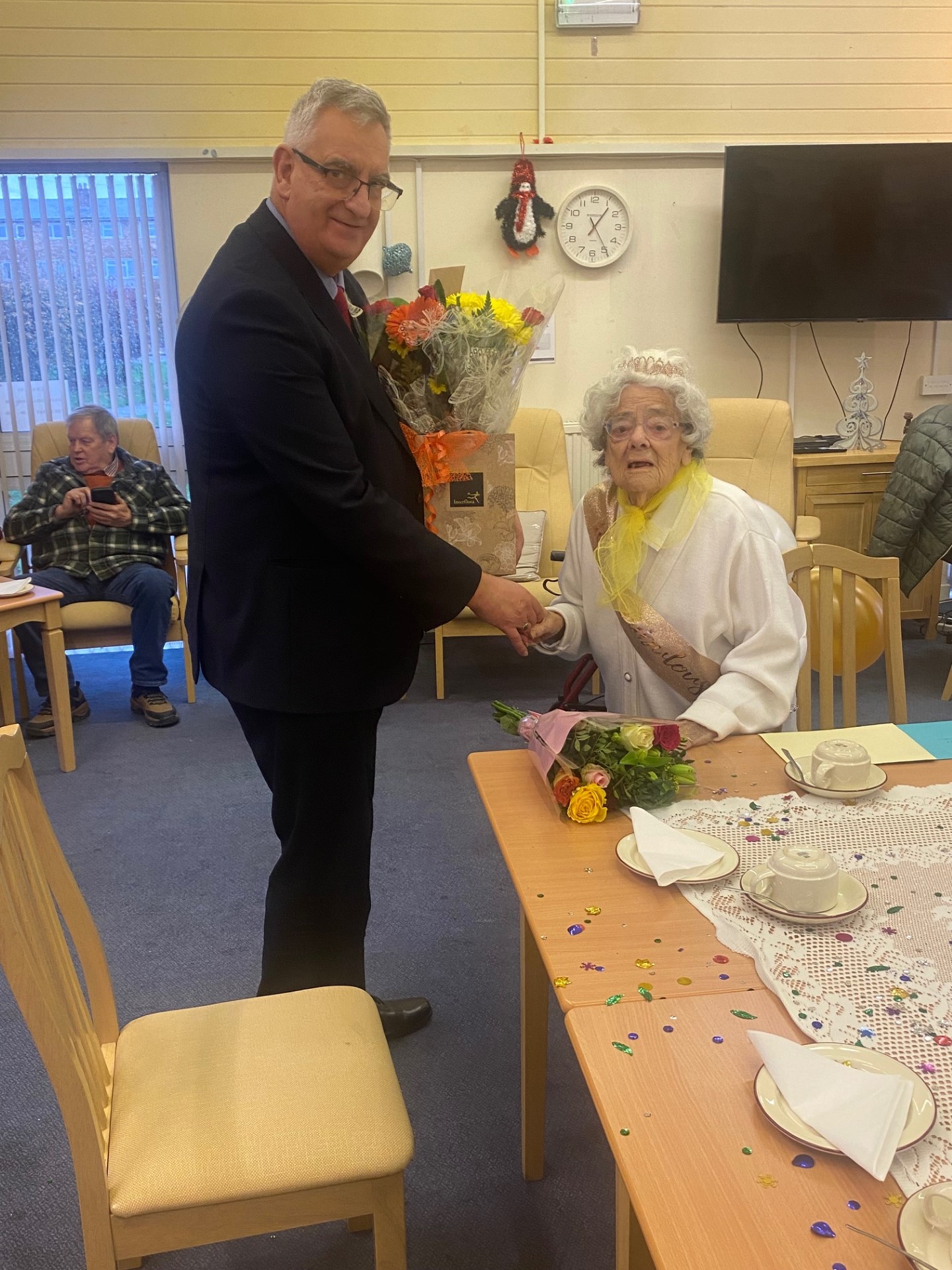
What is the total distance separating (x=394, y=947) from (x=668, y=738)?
48.4 inches

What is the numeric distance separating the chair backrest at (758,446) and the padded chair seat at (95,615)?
7.91ft

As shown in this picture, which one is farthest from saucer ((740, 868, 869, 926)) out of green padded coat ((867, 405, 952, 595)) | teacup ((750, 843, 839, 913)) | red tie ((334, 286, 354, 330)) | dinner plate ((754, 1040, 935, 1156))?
green padded coat ((867, 405, 952, 595))

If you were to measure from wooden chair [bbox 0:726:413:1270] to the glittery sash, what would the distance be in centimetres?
89

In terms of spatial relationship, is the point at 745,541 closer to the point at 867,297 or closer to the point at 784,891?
the point at 784,891

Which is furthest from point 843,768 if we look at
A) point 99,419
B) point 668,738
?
point 99,419

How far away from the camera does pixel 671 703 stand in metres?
2.02

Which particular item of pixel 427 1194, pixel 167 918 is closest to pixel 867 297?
pixel 167 918

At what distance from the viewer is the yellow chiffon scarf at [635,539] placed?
6.45ft

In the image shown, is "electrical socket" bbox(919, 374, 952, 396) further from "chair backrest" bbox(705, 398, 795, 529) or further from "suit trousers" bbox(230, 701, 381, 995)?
"suit trousers" bbox(230, 701, 381, 995)

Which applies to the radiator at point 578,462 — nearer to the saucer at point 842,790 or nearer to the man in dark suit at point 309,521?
the man in dark suit at point 309,521

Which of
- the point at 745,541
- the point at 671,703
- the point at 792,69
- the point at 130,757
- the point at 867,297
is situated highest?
the point at 792,69

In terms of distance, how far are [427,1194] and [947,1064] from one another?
1.09m

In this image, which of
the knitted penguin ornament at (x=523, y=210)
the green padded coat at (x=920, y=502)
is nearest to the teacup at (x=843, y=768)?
the green padded coat at (x=920, y=502)

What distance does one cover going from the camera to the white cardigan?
5.93 feet
